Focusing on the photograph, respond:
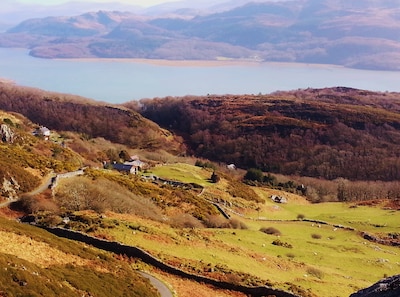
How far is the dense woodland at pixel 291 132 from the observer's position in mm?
104500

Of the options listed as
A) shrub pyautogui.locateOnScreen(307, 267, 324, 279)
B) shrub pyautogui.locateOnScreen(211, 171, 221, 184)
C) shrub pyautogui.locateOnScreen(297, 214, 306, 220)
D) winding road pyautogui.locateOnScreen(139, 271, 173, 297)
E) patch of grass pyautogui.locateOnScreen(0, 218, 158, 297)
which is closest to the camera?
patch of grass pyautogui.locateOnScreen(0, 218, 158, 297)

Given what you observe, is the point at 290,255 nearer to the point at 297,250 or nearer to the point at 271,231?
the point at 297,250

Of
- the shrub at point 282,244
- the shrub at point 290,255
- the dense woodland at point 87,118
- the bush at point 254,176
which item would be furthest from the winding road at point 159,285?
the dense woodland at point 87,118

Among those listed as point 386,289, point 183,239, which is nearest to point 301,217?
point 183,239

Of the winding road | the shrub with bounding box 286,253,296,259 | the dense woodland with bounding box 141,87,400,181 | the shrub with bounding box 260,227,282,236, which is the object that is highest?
the winding road

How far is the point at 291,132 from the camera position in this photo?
5187 inches

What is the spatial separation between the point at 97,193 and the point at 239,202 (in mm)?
20461

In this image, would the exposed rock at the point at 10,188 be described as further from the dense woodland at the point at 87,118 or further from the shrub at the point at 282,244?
the dense woodland at the point at 87,118

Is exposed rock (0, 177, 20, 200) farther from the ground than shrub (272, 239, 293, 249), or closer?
farther from the ground

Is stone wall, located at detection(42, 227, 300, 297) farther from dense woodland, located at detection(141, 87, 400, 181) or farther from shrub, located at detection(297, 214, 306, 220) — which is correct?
dense woodland, located at detection(141, 87, 400, 181)

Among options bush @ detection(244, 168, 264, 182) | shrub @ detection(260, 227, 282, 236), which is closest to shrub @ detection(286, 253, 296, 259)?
shrub @ detection(260, 227, 282, 236)

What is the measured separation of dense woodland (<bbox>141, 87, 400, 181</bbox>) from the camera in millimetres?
104500

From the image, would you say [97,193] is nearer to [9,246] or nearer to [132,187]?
[132,187]

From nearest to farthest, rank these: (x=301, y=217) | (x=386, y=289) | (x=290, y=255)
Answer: (x=386, y=289) < (x=290, y=255) < (x=301, y=217)
